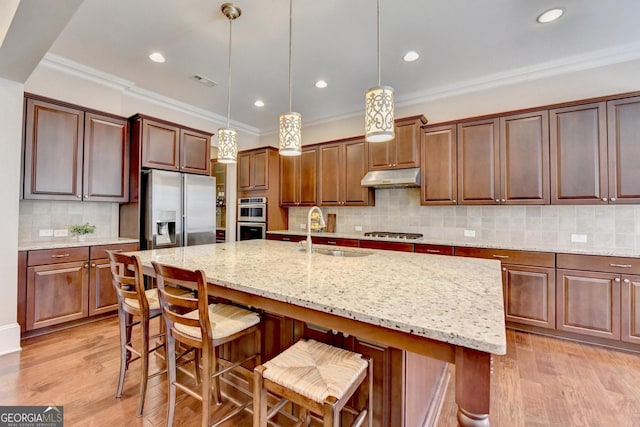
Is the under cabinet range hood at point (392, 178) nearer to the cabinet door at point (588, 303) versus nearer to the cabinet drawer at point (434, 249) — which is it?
the cabinet drawer at point (434, 249)

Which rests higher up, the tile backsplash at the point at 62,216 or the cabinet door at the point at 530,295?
the tile backsplash at the point at 62,216

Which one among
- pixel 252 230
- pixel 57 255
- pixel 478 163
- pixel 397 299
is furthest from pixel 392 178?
pixel 57 255

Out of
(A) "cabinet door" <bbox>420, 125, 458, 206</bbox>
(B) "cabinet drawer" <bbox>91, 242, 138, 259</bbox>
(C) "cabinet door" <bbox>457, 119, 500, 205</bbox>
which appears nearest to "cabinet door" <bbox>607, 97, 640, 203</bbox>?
(C) "cabinet door" <bbox>457, 119, 500, 205</bbox>

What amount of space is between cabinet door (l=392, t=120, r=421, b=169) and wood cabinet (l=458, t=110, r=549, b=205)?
499mm

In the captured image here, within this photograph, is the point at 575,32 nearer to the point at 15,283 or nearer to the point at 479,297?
the point at 479,297

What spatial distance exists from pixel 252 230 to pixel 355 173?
6.79 feet

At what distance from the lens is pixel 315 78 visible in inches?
138

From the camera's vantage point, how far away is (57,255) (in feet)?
9.11

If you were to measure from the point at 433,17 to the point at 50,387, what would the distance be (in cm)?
403

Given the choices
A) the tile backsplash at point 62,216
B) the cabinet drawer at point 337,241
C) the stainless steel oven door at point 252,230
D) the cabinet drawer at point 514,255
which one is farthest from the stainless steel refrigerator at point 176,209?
the cabinet drawer at point 514,255

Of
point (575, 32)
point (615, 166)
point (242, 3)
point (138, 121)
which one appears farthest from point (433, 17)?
point (138, 121)

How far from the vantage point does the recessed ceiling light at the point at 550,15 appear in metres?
2.31

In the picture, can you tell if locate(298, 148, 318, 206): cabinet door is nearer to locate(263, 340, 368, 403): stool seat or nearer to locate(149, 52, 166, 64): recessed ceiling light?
locate(149, 52, 166, 64): recessed ceiling light

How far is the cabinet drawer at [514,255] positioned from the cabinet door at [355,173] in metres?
1.49
